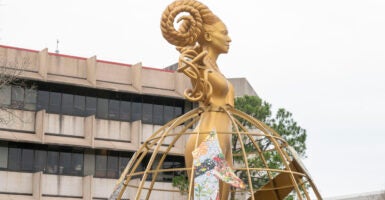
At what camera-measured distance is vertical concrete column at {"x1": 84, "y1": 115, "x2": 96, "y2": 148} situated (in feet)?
144

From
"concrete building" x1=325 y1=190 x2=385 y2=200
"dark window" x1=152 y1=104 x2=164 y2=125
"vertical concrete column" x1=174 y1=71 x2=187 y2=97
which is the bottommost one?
"concrete building" x1=325 y1=190 x2=385 y2=200

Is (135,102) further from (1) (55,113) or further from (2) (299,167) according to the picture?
(2) (299,167)

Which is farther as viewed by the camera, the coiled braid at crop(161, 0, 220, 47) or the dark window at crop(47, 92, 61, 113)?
the dark window at crop(47, 92, 61, 113)

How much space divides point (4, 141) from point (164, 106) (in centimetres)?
911

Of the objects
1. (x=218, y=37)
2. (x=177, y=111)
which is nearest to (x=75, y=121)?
(x=177, y=111)

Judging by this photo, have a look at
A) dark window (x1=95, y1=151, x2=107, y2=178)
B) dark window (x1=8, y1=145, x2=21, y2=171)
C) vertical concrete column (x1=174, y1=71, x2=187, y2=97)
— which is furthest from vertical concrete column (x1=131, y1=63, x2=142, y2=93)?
dark window (x1=8, y1=145, x2=21, y2=171)

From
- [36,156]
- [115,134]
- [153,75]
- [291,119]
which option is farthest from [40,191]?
[291,119]

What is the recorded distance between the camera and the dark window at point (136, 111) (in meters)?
46.9

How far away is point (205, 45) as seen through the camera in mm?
18984

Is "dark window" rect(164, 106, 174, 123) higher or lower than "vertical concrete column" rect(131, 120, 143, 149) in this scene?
higher

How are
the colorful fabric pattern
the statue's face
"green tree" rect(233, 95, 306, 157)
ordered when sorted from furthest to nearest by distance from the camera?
"green tree" rect(233, 95, 306, 157)
the statue's face
the colorful fabric pattern

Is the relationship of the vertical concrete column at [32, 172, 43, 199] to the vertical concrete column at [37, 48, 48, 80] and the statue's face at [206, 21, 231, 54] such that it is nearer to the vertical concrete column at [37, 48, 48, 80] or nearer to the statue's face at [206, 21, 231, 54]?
the vertical concrete column at [37, 48, 48, 80]

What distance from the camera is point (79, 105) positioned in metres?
45.4

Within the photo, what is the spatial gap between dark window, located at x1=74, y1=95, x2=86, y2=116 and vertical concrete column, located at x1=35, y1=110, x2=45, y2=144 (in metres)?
2.60
